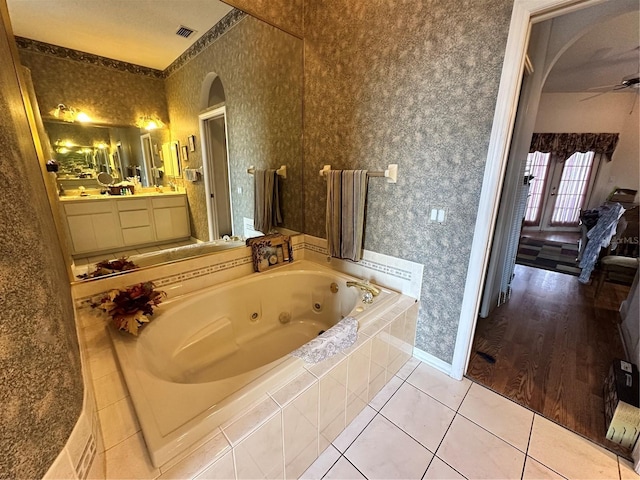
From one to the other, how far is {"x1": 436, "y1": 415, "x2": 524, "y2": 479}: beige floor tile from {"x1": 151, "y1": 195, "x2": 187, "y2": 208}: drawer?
2.07 metres

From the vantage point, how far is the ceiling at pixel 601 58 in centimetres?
243

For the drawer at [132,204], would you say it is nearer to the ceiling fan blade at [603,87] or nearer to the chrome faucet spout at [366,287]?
the chrome faucet spout at [366,287]

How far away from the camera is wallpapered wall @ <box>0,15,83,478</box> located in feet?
1.59

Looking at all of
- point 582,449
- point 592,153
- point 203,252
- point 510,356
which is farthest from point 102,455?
point 592,153

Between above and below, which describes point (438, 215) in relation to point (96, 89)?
below

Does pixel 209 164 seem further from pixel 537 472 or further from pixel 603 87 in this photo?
pixel 603 87

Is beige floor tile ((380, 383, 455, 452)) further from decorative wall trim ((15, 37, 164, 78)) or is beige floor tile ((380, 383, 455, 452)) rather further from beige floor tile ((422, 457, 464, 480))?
decorative wall trim ((15, 37, 164, 78))

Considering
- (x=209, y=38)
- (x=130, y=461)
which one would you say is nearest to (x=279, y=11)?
(x=209, y=38)

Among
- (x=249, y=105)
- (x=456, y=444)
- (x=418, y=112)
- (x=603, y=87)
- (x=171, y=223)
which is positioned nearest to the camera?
(x=456, y=444)

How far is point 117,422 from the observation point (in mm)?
952

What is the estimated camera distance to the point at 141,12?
1488 mm

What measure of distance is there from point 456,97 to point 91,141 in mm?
1986

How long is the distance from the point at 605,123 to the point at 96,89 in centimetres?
758

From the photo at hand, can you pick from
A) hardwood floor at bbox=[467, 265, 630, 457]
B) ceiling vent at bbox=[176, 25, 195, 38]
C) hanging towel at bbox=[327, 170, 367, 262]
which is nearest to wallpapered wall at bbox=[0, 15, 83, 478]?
ceiling vent at bbox=[176, 25, 195, 38]
